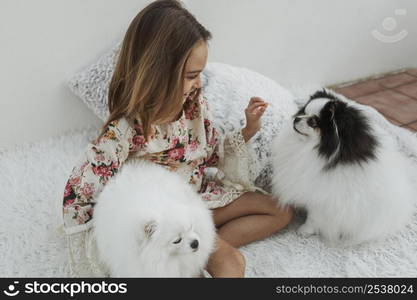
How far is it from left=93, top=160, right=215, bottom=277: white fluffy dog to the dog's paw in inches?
16.5

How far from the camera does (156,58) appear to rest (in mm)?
1007

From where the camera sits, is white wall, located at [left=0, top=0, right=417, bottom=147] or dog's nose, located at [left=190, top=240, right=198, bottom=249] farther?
white wall, located at [left=0, top=0, right=417, bottom=147]

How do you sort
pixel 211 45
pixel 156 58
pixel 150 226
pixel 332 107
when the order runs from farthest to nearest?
1. pixel 211 45
2. pixel 332 107
3. pixel 156 58
4. pixel 150 226

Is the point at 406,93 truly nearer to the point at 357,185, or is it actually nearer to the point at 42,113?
the point at 357,185

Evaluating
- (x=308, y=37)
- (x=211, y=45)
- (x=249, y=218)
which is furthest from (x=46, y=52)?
(x=308, y=37)

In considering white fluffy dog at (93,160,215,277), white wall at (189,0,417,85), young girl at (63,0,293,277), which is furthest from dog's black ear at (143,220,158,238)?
white wall at (189,0,417,85)

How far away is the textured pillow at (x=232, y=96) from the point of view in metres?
1.48

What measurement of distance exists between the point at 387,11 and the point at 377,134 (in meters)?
1.46

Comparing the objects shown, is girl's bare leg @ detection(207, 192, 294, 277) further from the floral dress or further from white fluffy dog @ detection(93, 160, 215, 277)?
white fluffy dog @ detection(93, 160, 215, 277)

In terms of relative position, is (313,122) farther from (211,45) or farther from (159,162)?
(211,45)

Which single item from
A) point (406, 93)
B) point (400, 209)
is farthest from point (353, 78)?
point (400, 209)

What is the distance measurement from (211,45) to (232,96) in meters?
0.46

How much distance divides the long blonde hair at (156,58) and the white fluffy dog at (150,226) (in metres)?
0.17

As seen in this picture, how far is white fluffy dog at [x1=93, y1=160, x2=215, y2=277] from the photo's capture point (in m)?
0.93
